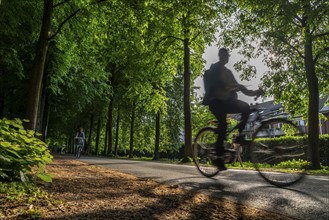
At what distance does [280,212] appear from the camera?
3.73 m

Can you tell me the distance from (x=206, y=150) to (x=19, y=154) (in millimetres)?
3826

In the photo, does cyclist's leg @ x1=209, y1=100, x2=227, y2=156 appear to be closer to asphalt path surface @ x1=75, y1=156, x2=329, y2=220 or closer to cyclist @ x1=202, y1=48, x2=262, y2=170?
cyclist @ x1=202, y1=48, x2=262, y2=170

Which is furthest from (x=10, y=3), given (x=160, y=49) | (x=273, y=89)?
(x=273, y=89)

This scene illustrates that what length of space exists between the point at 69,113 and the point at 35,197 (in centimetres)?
2460

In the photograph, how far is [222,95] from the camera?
20.5 ft

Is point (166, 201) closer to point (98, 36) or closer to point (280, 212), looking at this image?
point (280, 212)

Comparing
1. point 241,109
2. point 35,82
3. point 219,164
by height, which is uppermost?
point 35,82

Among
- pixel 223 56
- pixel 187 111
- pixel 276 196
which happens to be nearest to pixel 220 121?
pixel 223 56

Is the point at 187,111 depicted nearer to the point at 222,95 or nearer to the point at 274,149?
the point at 222,95

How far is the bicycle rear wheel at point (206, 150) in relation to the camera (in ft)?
22.1

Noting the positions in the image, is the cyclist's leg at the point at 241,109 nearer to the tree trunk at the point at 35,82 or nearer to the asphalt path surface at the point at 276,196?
the asphalt path surface at the point at 276,196

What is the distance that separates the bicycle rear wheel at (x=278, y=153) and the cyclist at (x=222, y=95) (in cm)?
A: 39

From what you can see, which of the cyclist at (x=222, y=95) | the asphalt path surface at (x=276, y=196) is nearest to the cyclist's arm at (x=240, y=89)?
the cyclist at (x=222, y=95)

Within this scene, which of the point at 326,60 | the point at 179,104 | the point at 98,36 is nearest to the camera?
the point at 98,36
